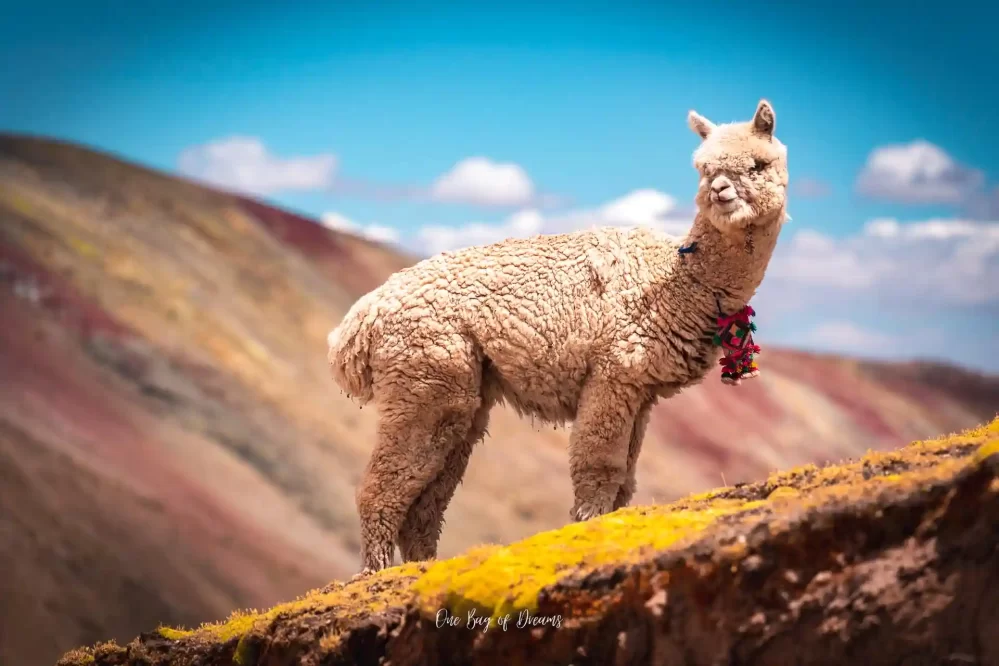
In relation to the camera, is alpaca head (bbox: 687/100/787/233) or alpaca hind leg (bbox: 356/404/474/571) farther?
alpaca hind leg (bbox: 356/404/474/571)

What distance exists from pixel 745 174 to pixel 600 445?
212 cm

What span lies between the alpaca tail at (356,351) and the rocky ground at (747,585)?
2.24 metres

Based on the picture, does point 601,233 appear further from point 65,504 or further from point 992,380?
point 992,380

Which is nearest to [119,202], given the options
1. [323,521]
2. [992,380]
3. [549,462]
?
[323,521]

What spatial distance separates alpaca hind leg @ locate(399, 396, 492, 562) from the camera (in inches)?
342

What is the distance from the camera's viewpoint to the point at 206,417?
23406 millimetres

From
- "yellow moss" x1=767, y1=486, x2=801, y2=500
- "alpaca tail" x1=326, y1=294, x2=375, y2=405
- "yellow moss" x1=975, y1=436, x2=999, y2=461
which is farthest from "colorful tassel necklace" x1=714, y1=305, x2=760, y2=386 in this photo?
"alpaca tail" x1=326, y1=294, x2=375, y2=405

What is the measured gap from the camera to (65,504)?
59.7 feet

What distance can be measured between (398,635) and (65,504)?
13359 mm

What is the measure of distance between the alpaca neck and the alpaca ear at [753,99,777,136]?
60 cm

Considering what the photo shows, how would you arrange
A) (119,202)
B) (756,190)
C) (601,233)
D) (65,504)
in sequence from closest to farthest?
(756,190) → (601,233) → (65,504) → (119,202)

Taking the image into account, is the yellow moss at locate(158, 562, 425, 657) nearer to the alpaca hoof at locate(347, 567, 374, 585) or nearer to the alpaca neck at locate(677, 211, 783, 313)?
the alpaca hoof at locate(347, 567, 374, 585)

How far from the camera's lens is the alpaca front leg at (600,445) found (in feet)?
25.9

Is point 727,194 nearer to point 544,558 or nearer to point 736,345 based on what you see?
point 736,345
